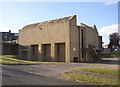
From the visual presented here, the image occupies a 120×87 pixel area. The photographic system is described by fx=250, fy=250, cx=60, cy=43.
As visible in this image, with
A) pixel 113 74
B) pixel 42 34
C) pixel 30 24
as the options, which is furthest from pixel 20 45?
pixel 113 74

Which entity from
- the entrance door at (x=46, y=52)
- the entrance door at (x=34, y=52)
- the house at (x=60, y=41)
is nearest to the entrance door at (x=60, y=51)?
the house at (x=60, y=41)

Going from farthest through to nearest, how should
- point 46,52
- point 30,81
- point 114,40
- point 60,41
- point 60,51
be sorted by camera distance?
point 114,40, point 46,52, point 60,51, point 60,41, point 30,81

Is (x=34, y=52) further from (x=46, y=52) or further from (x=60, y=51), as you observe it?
(x=60, y=51)

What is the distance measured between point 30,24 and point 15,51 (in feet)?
29.8

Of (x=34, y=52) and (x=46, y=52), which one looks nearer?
(x=46, y=52)

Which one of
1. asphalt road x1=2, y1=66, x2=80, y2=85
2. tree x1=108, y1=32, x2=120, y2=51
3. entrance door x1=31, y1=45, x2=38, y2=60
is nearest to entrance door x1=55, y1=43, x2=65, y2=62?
entrance door x1=31, y1=45, x2=38, y2=60

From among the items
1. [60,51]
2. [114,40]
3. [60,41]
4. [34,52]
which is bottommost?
[34,52]

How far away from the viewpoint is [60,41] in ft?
145

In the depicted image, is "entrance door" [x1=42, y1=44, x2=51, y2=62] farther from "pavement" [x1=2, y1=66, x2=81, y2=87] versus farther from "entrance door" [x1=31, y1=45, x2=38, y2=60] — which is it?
"pavement" [x1=2, y1=66, x2=81, y2=87]

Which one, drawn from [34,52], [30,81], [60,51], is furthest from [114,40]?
[30,81]

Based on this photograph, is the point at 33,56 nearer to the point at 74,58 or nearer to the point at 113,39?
the point at 74,58

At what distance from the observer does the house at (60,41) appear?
43.3 metres

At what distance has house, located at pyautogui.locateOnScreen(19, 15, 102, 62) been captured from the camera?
43.3 m

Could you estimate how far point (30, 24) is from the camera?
55.0 m
